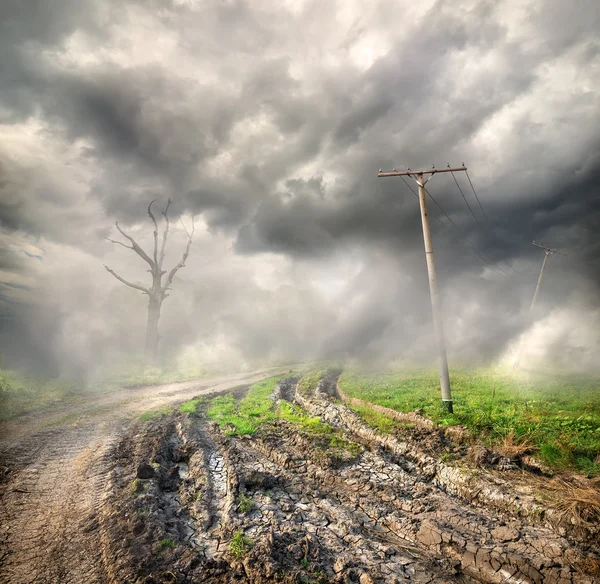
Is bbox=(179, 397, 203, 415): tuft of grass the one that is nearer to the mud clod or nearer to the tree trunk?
the mud clod

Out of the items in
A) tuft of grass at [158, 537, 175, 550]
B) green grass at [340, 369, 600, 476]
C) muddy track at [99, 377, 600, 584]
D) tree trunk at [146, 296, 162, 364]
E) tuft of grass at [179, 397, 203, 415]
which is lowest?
muddy track at [99, 377, 600, 584]

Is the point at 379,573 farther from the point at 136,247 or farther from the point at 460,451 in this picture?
the point at 136,247

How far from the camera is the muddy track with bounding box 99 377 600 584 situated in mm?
4926

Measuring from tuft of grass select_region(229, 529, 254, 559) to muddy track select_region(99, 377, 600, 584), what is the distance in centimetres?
2

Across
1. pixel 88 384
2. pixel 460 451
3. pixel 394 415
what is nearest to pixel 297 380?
pixel 394 415

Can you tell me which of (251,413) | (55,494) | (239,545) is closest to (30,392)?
(251,413)

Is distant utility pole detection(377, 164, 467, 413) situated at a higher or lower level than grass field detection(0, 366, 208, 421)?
higher

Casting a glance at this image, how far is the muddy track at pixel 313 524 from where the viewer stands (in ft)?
16.2

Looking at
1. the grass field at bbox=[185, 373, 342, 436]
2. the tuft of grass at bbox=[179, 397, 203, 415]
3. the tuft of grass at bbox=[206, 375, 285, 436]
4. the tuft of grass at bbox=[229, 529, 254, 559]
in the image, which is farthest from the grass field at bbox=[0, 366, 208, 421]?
the tuft of grass at bbox=[229, 529, 254, 559]

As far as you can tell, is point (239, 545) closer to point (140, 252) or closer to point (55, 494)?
point (55, 494)

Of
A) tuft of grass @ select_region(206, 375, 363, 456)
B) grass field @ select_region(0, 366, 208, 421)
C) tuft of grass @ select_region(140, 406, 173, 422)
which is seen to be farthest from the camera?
grass field @ select_region(0, 366, 208, 421)

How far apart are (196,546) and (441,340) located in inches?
438

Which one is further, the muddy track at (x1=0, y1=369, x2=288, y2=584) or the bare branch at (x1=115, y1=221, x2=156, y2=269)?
the bare branch at (x1=115, y1=221, x2=156, y2=269)

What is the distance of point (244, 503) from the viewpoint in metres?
6.82
